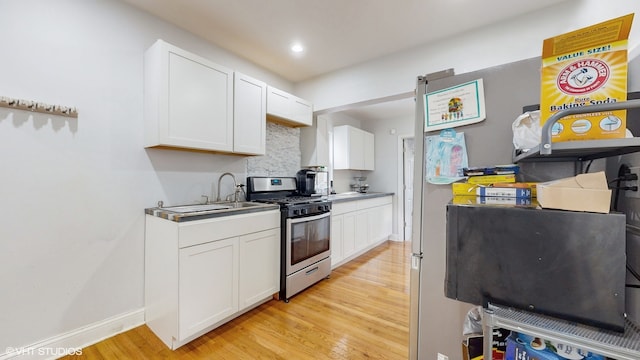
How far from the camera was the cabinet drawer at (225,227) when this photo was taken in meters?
1.79

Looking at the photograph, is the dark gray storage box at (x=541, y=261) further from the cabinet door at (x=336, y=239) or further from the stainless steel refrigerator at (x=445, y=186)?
the cabinet door at (x=336, y=239)

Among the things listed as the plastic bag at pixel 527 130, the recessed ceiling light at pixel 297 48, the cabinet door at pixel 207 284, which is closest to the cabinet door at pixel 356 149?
the recessed ceiling light at pixel 297 48

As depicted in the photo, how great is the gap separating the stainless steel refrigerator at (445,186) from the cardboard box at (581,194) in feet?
1.31

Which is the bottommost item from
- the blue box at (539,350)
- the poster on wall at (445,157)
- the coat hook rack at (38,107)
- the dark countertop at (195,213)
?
the blue box at (539,350)

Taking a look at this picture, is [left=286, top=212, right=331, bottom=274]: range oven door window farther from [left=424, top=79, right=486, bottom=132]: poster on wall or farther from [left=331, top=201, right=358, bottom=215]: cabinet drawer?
[left=424, top=79, right=486, bottom=132]: poster on wall

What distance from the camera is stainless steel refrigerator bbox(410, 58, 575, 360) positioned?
1110mm

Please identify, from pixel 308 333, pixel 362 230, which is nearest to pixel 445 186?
pixel 308 333

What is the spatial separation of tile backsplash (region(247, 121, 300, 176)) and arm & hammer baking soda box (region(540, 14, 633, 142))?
2730mm

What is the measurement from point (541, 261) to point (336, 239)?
2.74m

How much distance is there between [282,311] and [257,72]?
2.76 m

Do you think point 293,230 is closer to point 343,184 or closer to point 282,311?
point 282,311

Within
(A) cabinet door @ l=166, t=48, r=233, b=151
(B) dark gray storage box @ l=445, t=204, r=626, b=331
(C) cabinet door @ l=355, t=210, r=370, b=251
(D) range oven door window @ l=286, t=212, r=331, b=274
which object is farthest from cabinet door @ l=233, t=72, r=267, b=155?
(B) dark gray storage box @ l=445, t=204, r=626, b=331

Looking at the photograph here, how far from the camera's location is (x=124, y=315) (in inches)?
79.6

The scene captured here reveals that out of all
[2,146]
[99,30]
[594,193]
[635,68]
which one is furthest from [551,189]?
[99,30]
